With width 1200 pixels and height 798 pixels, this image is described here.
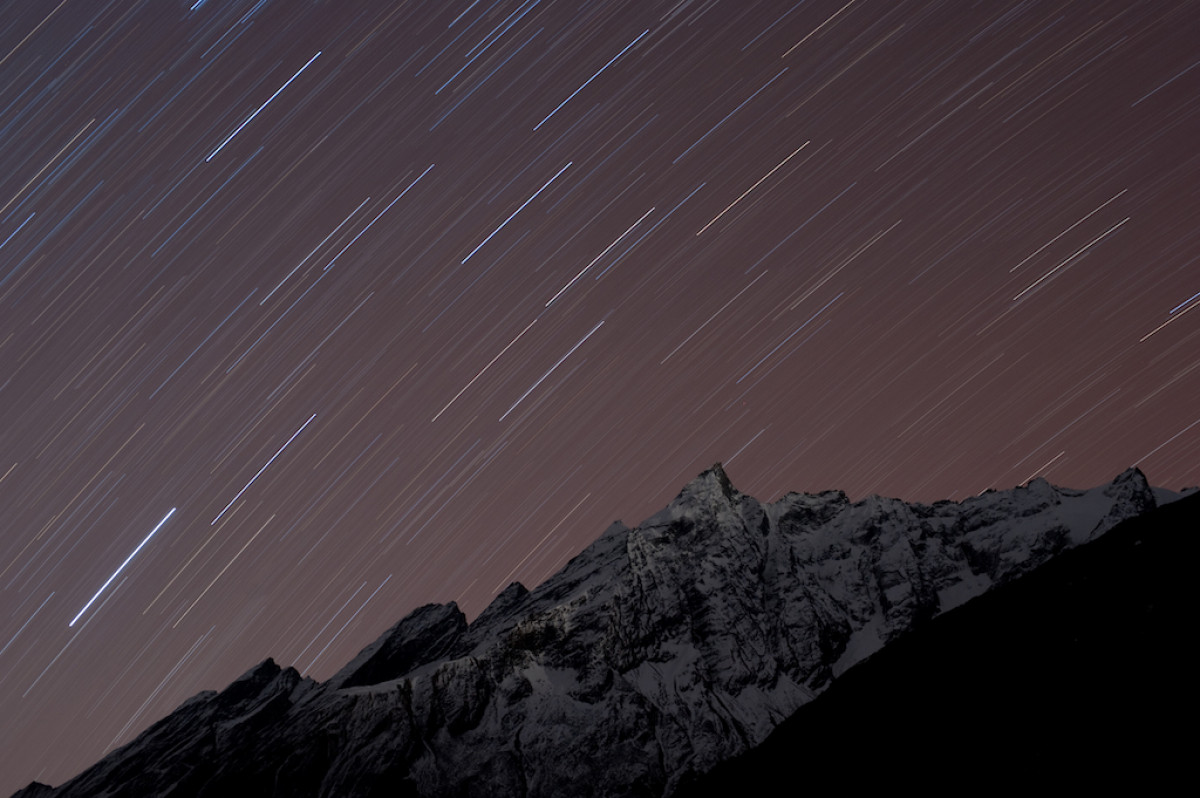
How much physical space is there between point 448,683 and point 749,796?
389ft

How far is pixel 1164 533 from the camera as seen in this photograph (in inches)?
3135

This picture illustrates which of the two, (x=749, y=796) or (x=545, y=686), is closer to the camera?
(x=749, y=796)

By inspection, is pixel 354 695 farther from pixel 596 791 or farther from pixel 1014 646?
pixel 1014 646

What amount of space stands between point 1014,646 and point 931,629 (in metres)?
23.7

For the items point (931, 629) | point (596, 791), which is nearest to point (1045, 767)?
point (931, 629)

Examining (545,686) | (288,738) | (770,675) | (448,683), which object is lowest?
(770,675)

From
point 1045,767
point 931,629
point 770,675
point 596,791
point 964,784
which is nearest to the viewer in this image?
point 1045,767

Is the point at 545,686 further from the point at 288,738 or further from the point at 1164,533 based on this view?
the point at 1164,533

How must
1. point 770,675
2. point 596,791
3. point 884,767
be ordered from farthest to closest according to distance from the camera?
1. point 770,675
2. point 596,791
3. point 884,767

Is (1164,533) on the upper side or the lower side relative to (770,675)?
upper

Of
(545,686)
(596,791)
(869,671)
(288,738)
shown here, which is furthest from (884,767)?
(288,738)

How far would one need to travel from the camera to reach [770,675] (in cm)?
19488

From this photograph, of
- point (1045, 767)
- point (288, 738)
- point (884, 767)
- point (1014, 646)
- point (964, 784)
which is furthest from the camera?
point (288, 738)

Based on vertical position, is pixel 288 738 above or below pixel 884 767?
above
